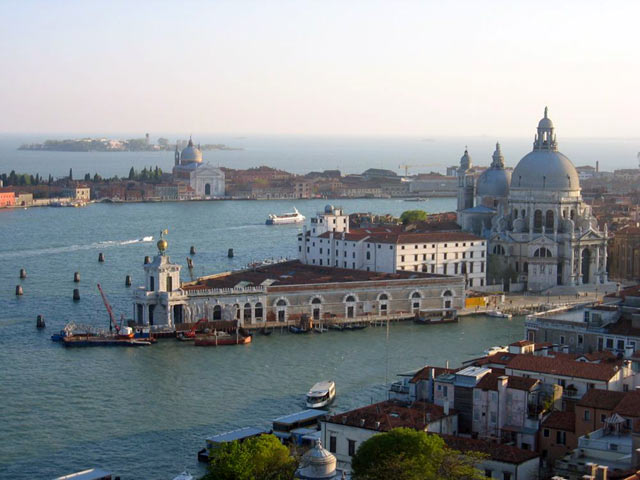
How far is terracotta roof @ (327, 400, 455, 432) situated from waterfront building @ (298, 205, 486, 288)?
672 inches

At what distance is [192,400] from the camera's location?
2205 cm

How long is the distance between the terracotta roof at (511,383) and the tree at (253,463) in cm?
376

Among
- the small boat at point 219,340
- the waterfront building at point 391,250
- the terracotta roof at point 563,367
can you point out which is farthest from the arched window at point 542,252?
the terracotta roof at point 563,367

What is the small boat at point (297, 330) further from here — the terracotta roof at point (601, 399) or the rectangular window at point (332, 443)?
the terracotta roof at point (601, 399)

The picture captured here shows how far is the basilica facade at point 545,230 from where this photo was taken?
37125mm

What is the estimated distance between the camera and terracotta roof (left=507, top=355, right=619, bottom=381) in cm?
1769

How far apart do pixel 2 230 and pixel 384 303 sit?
31685 mm

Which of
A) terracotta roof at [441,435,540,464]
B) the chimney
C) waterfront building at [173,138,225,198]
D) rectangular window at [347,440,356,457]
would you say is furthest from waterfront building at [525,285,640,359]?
waterfront building at [173,138,225,198]

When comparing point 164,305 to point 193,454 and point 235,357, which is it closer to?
point 235,357

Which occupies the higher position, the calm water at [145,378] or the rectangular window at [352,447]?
the rectangular window at [352,447]

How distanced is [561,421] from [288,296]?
566 inches

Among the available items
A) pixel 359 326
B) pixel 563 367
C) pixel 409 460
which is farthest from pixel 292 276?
pixel 409 460

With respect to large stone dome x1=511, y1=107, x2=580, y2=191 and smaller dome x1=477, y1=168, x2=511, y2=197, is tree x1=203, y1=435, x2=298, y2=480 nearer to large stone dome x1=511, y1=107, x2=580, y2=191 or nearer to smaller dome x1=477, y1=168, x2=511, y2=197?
large stone dome x1=511, y1=107, x2=580, y2=191

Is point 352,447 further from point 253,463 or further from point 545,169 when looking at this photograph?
point 545,169
